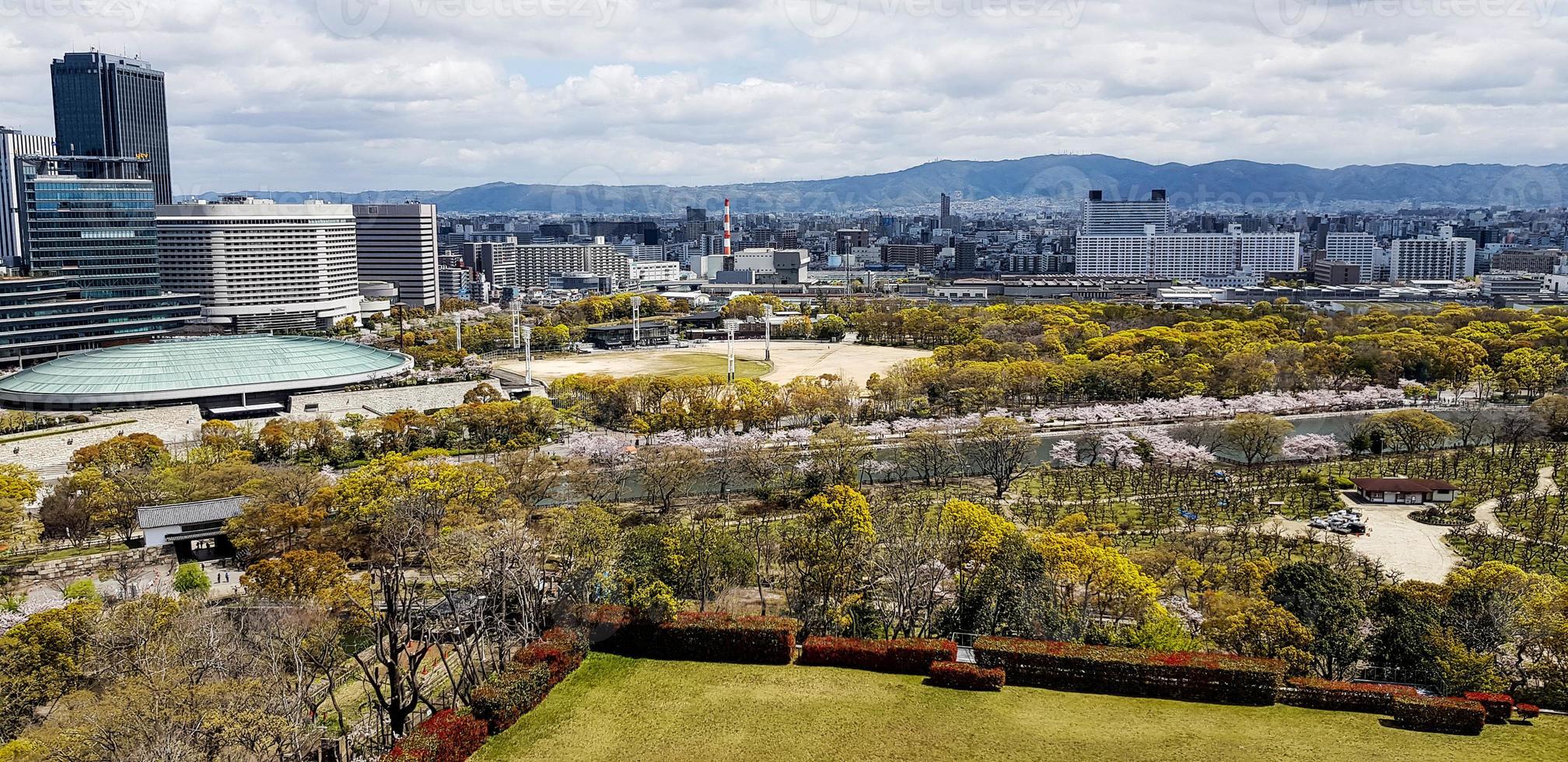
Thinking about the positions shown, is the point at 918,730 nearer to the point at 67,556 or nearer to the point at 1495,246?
the point at 67,556

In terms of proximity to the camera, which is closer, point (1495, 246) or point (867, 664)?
point (867, 664)

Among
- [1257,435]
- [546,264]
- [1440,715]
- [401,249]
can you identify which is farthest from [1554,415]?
[546,264]

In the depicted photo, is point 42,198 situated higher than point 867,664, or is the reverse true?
point 42,198

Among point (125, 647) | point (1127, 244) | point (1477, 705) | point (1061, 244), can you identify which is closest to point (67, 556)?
point (125, 647)

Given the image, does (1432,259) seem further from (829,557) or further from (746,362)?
(829,557)

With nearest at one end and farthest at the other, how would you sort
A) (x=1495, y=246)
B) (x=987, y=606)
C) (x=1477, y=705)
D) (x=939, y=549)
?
1. (x=1477, y=705)
2. (x=987, y=606)
3. (x=939, y=549)
4. (x=1495, y=246)

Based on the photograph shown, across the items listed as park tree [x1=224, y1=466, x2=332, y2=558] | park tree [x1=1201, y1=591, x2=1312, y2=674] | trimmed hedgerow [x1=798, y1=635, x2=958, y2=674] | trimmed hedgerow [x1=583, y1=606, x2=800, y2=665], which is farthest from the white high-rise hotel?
trimmed hedgerow [x1=583, y1=606, x2=800, y2=665]
